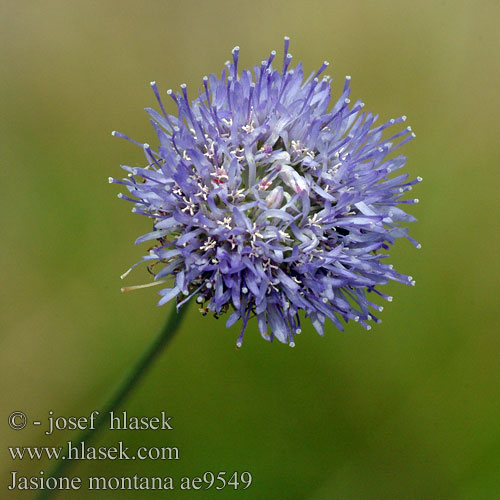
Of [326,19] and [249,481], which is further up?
[326,19]

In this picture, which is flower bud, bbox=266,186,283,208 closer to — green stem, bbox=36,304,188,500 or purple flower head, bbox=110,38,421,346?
purple flower head, bbox=110,38,421,346

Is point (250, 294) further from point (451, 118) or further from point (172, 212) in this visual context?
point (451, 118)

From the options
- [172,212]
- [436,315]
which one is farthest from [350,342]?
[172,212]

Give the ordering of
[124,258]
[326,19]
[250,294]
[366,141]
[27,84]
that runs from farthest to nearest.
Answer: [326,19], [27,84], [124,258], [366,141], [250,294]

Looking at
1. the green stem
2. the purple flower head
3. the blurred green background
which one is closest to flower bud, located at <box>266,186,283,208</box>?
the purple flower head

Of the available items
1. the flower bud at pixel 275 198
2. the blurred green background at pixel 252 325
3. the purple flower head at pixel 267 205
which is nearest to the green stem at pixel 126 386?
the purple flower head at pixel 267 205

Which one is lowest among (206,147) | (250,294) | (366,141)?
(250,294)
